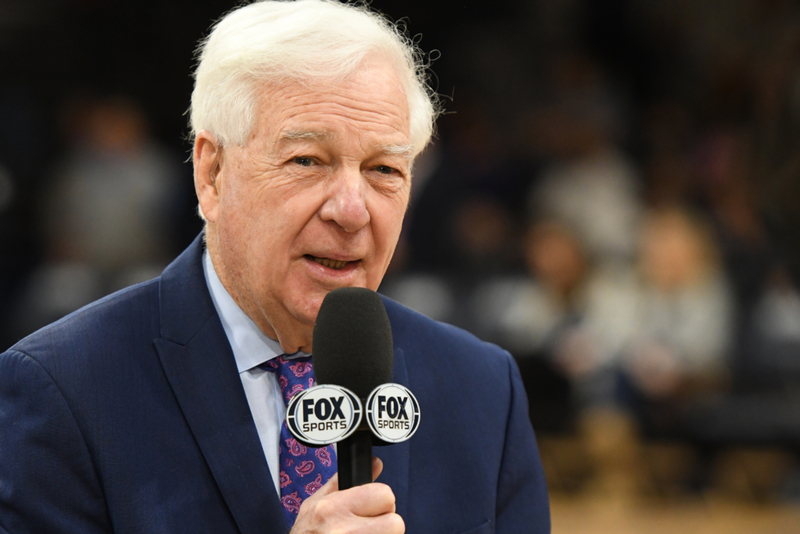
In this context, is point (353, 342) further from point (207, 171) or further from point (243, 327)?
point (207, 171)

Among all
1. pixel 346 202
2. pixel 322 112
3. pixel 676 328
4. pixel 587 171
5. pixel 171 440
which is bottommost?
pixel 676 328

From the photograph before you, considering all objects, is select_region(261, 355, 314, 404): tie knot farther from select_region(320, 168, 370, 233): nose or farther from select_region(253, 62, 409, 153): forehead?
select_region(253, 62, 409, 153): forehead

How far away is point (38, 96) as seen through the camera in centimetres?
650

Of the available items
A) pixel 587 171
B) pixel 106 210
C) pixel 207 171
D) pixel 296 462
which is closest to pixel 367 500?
pixel 296 462

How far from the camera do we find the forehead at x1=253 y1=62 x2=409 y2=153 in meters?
1.62

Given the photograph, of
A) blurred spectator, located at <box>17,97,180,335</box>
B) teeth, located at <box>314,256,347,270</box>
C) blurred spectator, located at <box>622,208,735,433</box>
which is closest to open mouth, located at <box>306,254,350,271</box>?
teeth, located at <box>314,256,347,270</box>

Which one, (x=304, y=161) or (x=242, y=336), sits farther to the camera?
(x=242, y=336)

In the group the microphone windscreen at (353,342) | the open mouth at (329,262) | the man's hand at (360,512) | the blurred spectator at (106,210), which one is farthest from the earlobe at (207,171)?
the blurred spectator at (106,210)

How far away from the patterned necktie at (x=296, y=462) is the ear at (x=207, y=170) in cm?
32

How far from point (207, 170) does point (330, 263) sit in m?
0.32

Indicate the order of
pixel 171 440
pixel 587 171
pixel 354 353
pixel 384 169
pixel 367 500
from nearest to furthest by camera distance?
pixel 367 500
pixel 354 353
pixel 171 440
pixel 384 169
pixel 587 171

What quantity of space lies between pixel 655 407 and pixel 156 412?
4.12 metres

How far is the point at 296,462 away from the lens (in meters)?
1.69

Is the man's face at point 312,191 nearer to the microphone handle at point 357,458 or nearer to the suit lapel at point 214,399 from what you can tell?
the suit lapel at point 214,399
